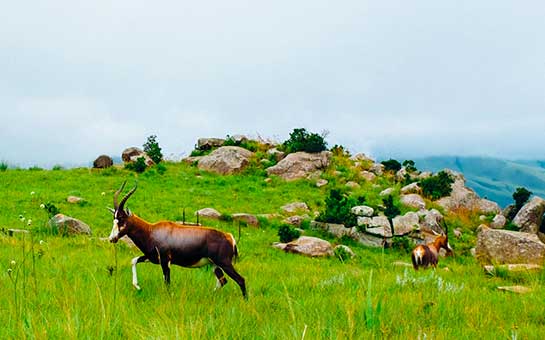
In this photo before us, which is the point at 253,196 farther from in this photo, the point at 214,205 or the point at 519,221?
the point at 519,221

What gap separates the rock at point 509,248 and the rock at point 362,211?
595cm

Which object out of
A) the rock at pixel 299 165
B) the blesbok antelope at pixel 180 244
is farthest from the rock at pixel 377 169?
the blesbok antelope at pixel 180 244

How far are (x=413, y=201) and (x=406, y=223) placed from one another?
395 centimetres

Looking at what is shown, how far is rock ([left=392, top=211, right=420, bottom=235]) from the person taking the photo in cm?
1897

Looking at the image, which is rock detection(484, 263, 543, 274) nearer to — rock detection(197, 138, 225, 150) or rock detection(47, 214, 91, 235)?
rock detection(47, 214, 91, 235)

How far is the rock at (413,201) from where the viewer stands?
23297mm

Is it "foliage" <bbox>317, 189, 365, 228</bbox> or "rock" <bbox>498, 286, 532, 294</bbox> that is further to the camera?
"foliage" <bbox>317, 189, 365, 228</bbox>

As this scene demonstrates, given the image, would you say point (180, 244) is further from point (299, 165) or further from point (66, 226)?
point (299, 165)

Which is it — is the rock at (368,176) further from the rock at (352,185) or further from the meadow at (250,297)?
the meadow at (250,297)

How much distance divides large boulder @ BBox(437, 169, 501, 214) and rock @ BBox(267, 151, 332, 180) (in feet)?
23.6

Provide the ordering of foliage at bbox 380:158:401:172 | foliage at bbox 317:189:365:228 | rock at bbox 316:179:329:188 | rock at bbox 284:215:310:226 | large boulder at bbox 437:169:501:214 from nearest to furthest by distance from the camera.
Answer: foliage at bbox 317:189:365:228, rock at bbox 284:215:310:226, large boulder at bbox 437:169:501:214, rock at bbox 316:179:329:188, foliage at bbox 380:158:401:172

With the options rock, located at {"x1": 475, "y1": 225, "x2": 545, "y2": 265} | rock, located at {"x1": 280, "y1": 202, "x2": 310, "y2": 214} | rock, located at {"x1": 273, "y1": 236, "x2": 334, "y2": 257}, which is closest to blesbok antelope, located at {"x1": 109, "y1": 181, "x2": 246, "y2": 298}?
rock, located at {"x1": 273, "y1": 236, "x2": 334, "y2": 257}

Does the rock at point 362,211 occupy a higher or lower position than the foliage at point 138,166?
lower

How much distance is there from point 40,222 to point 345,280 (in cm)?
1066
